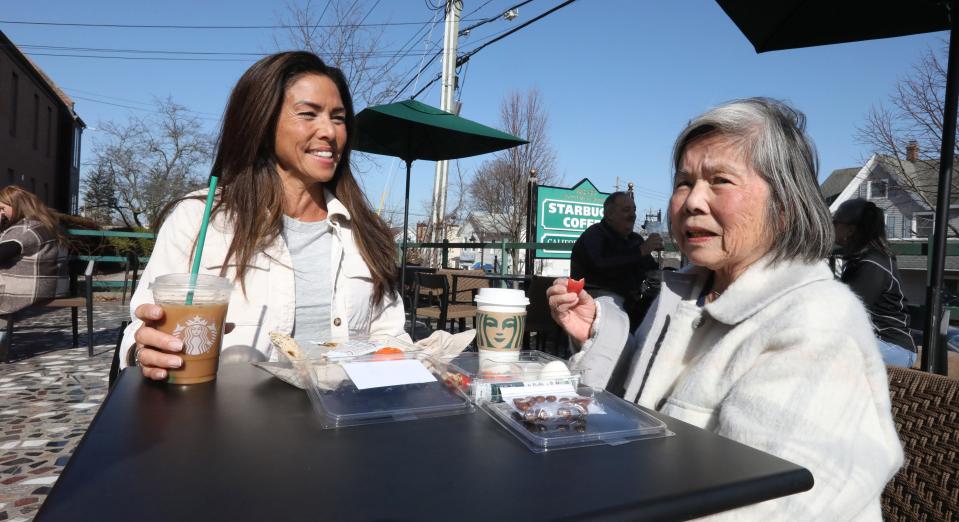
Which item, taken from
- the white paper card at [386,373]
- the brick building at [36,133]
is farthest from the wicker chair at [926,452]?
the brick building at [36,133]

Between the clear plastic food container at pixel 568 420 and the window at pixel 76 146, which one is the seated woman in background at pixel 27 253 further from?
the window at pixel 76 146

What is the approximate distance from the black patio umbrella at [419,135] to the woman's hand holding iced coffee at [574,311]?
3.63 metres

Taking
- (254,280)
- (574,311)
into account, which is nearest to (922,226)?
(574,311)

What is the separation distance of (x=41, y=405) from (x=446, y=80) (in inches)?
385

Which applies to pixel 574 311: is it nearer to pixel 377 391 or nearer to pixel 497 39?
pixel 377 391

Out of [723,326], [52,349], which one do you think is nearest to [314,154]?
[723,326]

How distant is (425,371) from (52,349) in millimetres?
6002

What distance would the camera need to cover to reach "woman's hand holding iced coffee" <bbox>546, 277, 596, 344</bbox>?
158 cm

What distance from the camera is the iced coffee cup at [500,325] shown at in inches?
51.3

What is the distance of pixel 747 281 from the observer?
4.00 feet

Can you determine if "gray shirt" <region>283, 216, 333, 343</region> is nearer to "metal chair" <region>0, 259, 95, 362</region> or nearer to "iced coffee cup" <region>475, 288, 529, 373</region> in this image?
"iced coffee cup" <region>475, 288, 529, 373</region>

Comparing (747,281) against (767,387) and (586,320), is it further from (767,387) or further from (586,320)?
(586,320)

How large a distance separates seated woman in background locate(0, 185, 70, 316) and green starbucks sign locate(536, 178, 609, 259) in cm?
562

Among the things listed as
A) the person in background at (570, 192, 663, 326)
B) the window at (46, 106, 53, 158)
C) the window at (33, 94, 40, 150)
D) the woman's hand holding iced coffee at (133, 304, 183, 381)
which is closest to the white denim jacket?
the woman's hand holding iced coffee at (133, 304, 183, 381)
